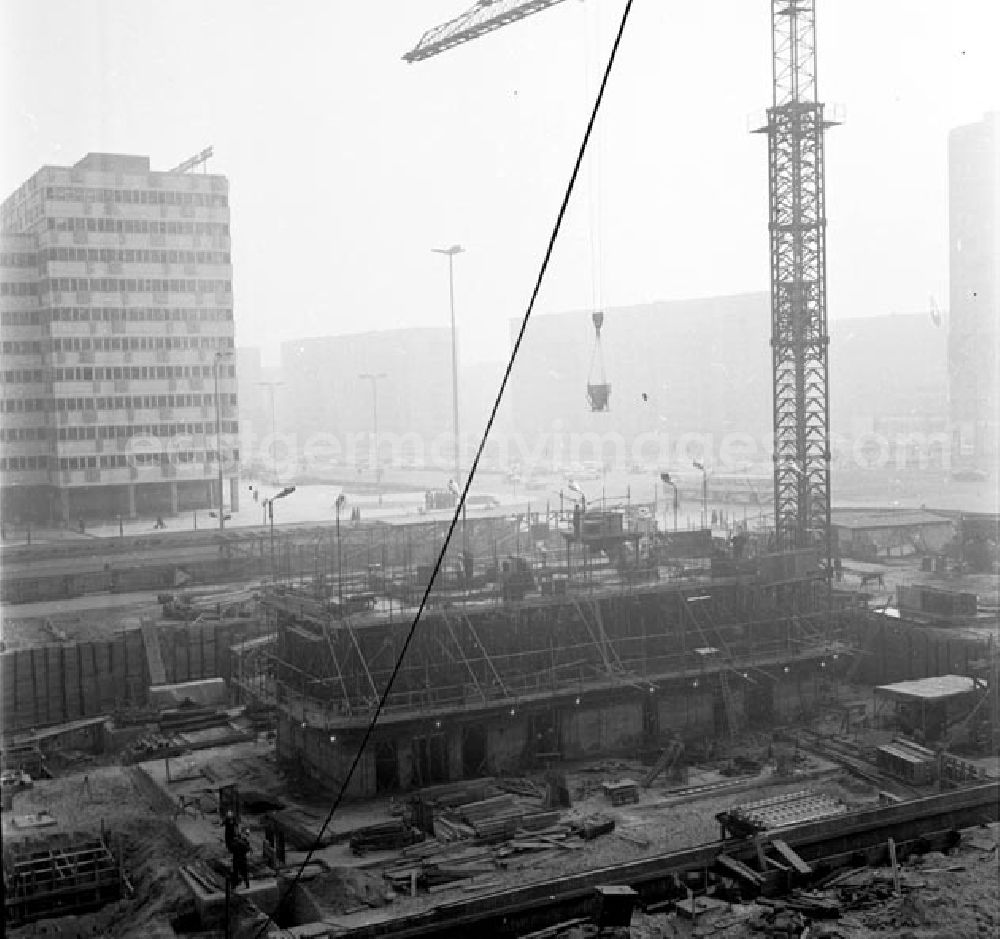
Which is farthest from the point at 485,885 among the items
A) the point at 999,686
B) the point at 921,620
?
the point at 921,620

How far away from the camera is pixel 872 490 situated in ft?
156

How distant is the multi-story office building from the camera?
32719 mm

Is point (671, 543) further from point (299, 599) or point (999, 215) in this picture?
point (999, 215)

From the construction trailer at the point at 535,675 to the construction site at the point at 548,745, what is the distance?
4 cm

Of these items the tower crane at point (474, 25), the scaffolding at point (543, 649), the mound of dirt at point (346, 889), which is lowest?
the mound of dirt at point (346, 889)

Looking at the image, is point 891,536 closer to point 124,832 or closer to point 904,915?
point 904,915

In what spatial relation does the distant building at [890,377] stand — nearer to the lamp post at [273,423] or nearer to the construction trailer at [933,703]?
the lamp post at [273,423]

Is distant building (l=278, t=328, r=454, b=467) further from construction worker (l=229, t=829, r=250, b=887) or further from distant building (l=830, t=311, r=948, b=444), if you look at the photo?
construction worker (l=229, t=829, r=250, b=887)

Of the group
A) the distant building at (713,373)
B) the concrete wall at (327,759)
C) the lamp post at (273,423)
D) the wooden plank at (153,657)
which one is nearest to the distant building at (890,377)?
the distant building at (713,373)

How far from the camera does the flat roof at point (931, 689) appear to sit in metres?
14.7

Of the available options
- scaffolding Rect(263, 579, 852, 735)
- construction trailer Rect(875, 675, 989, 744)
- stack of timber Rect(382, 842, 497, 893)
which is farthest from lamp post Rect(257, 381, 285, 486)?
stack of timber Rect(382, 842, 497, 893)

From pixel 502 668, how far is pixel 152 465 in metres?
23.0

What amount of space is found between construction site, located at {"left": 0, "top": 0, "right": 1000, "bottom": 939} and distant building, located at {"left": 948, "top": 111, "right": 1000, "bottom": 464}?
2901 centimetres

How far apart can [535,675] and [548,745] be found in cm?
85
